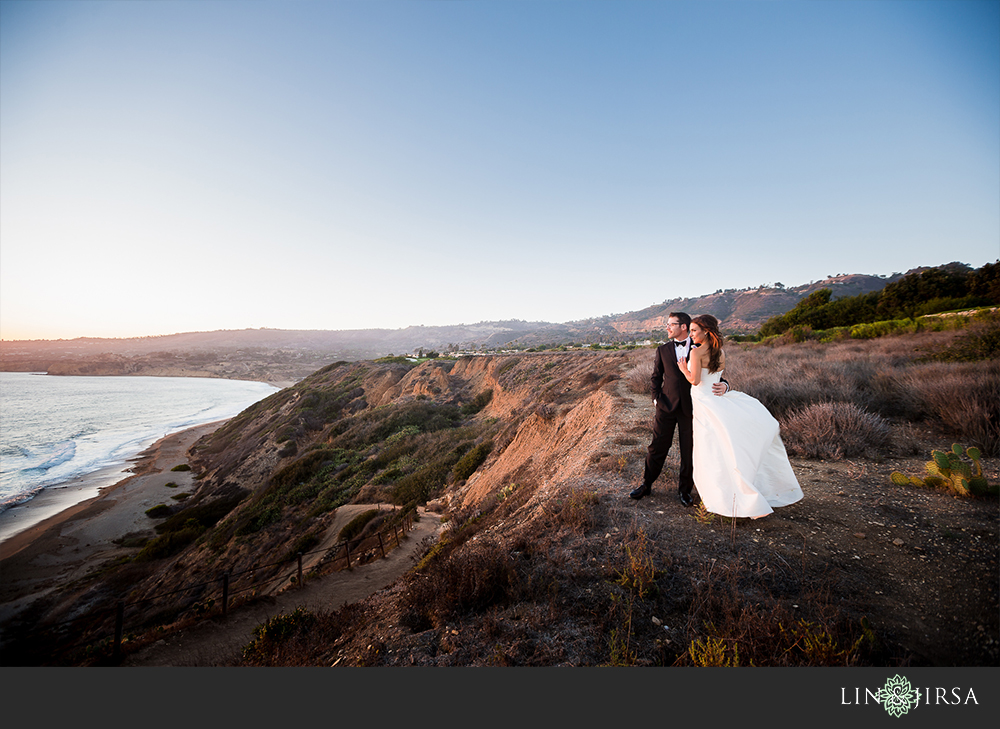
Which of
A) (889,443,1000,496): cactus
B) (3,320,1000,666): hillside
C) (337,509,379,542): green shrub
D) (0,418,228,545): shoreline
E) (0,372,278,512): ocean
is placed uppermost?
(889,443,1000,496): cactus

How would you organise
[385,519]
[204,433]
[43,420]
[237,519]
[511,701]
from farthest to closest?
[43,420] < [204,433] < [237,519] < [385,519] < [511,701]

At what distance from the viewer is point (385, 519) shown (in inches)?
496

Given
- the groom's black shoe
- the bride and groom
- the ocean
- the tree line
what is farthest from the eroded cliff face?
the tree line

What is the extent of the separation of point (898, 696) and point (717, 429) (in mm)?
2217

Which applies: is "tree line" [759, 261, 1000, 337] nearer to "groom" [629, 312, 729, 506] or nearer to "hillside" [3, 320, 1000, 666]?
"hillside" [3, 320, 1000, 666]

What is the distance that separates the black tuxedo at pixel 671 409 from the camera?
13.5ft

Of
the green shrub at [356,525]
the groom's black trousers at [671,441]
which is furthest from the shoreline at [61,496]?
the groom's black trousers at [671,441]

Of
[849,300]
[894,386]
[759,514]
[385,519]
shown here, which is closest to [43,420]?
[385,519]

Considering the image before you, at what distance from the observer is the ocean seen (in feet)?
88.4

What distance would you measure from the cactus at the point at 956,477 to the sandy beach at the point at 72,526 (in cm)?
2465

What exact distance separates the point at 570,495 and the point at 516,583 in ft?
6.31

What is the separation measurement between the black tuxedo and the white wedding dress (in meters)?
0.15

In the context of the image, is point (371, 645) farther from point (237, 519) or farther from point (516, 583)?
point (237, 519)

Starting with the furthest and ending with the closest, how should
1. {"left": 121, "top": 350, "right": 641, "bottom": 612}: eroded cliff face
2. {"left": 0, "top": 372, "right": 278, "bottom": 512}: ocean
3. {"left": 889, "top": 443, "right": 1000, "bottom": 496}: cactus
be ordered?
{"left": 0, "top": 372, "right": 278, "bottom": 512}: ocean → {"left": 121, "top": 350, "right": 641, "bottom": 612}: eroded cliff face → {"left": 889, "top": 443, "right": 1000, "bottom": 496}: cactus
